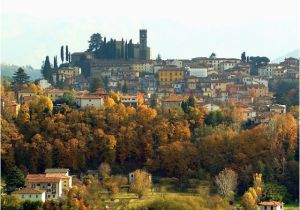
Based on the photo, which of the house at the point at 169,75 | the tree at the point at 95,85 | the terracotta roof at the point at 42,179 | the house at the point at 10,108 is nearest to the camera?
the terracotta roof at the point at 42,179

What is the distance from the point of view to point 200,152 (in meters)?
23.4

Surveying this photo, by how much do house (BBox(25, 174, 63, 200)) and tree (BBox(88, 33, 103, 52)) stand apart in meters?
15.6

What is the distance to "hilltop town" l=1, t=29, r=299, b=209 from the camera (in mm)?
20891

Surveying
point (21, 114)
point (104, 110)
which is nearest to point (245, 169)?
point (104, 110)

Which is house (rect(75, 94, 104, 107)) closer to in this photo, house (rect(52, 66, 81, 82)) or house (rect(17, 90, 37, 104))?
house (rect(17, 90, 37, 104))

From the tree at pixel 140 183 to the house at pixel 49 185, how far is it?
5.58ft

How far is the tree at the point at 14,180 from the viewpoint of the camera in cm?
2049

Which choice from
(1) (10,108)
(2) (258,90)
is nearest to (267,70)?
(2) (258,90)

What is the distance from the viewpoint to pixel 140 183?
21172 mm

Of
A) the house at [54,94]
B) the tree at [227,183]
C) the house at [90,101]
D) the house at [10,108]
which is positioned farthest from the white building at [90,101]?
the tree at [227,183]

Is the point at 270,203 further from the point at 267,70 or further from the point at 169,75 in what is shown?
the point at 267,70

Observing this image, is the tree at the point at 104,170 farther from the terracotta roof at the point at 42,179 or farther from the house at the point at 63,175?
the terracotta roof at the point at 42,179

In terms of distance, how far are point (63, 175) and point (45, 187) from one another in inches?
43.6

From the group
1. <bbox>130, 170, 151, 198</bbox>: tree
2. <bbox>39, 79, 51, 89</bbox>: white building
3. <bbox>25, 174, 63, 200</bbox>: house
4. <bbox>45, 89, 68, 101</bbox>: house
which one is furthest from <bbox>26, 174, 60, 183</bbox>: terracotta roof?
<bbox>39, 79, 51, 89</bbox>: white building
